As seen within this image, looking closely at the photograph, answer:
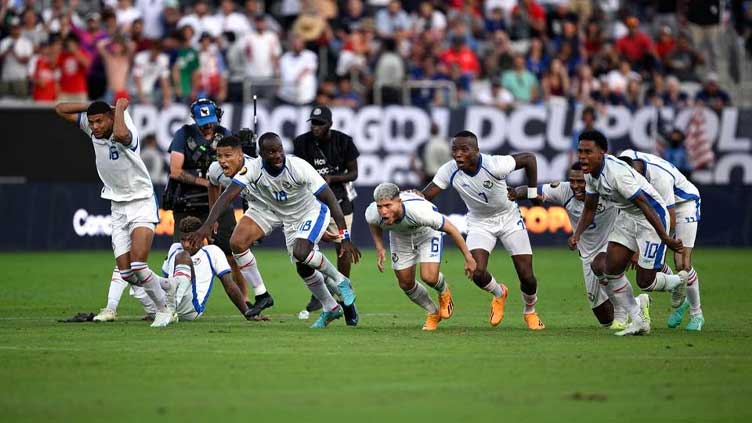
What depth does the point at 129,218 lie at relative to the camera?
16.3 metres

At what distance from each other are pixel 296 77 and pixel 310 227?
1581 centimetres

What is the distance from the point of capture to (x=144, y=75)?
30.7m

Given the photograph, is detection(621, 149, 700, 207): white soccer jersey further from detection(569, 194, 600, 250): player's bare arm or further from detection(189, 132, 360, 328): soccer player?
detection(189, 132, 360, 328): soccer player

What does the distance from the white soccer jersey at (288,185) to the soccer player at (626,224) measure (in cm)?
305

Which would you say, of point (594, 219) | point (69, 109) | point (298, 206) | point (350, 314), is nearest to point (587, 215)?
point (594, 219)

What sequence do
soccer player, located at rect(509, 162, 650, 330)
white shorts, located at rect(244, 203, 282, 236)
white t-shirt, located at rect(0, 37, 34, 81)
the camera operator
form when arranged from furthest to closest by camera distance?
white t-shirt, located at rect(0, 37, 34, 81), the camera operator, white shorts, located at rect(244, 203, 282, 236), soccer player, located at rect(509, 162, 650, 330)

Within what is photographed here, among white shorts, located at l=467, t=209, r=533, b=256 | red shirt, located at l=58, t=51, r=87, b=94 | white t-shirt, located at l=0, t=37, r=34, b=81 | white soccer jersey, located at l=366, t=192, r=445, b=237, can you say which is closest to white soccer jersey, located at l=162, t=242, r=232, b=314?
white soccer jersey, located at l=366, t=192, r=445, b=237

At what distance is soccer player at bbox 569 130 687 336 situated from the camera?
585 inches

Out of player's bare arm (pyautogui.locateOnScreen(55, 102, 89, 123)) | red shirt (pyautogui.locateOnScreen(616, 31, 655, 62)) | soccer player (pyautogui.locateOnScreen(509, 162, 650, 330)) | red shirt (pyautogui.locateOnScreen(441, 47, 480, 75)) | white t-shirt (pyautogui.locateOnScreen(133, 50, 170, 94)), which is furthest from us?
Result: red shirt (pyautogui.locateOnScreen(616, 31, 655, 62))

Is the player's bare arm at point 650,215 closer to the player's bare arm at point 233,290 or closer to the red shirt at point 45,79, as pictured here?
the player's bare arm at point 233,290

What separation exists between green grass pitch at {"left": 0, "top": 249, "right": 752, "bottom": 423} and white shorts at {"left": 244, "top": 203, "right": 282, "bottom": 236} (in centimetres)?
119

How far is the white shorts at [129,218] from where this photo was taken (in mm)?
16312

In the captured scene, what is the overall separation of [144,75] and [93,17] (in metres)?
1.96

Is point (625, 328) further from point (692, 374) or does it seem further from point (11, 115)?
point (11, 115)
